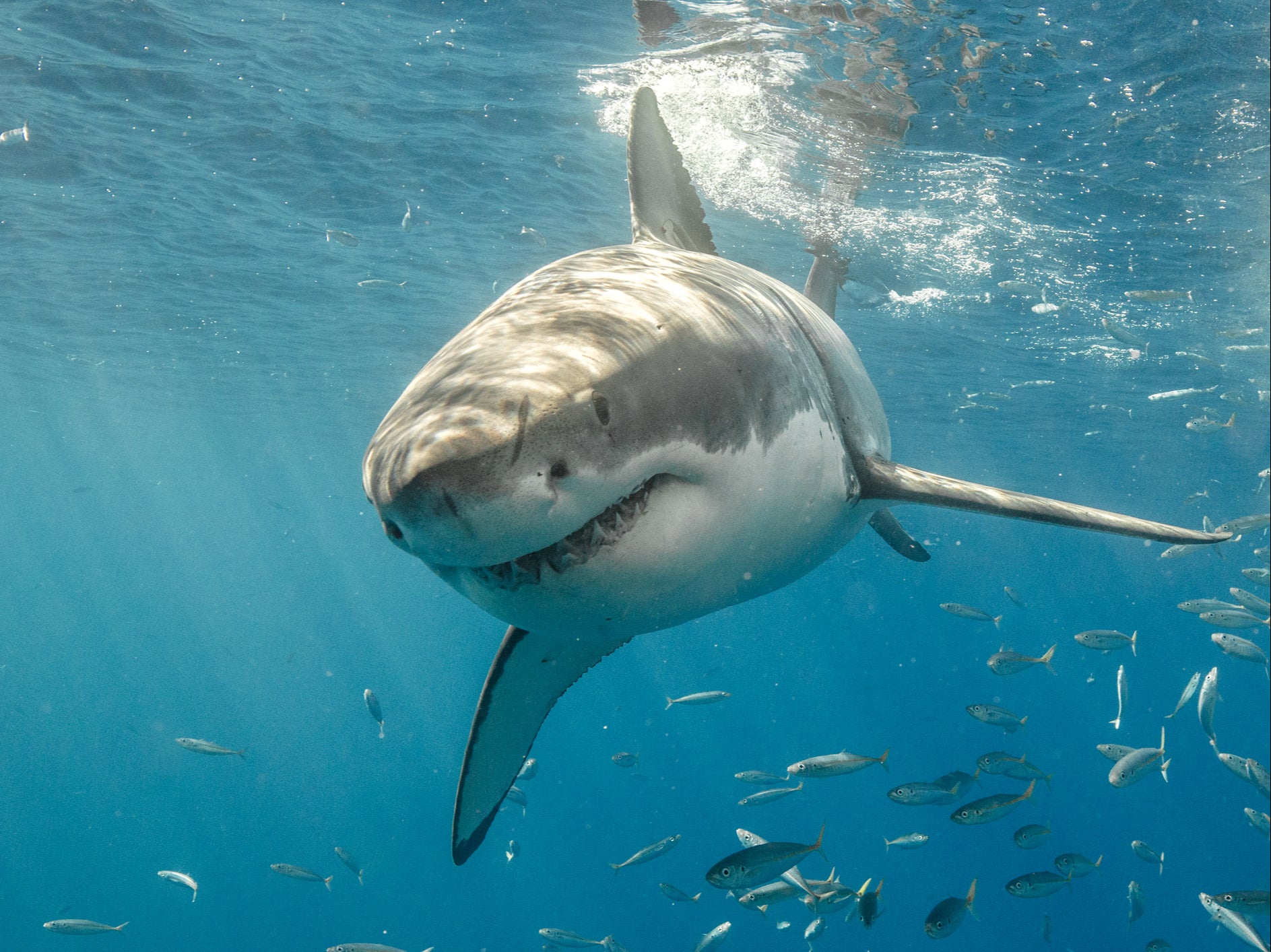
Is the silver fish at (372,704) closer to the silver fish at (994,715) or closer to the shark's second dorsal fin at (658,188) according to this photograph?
the shark's second dorsal fin at (658,188)

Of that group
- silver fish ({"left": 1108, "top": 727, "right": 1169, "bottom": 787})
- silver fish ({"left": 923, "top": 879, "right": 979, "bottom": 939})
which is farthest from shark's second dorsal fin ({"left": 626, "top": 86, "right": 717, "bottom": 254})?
silver fish ({"left": 1108, "top": 727, "right": 1169, "bottom": 787})

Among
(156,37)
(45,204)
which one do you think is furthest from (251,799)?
(156,37)

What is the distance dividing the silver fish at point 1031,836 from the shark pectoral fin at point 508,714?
6923 millimetres

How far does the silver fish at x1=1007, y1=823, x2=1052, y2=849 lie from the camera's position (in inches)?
330

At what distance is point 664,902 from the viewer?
31688 millimetres

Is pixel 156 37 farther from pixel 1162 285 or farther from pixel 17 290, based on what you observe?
pixel 1162 285

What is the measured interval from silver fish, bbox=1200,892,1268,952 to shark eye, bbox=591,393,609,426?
8.83 m

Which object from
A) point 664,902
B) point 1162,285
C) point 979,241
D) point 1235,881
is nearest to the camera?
point 979,241

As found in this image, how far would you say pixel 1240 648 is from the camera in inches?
359

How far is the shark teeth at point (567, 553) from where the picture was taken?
1.66 m

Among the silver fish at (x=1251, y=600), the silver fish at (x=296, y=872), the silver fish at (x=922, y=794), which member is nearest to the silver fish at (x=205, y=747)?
the silver fish at (x=296, y=872)

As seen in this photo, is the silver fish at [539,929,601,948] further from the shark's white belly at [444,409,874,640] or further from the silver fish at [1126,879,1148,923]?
the shark's white belly at [444,409,874,640]

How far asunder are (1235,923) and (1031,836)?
1.80m

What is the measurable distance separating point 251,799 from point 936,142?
2376 inches
